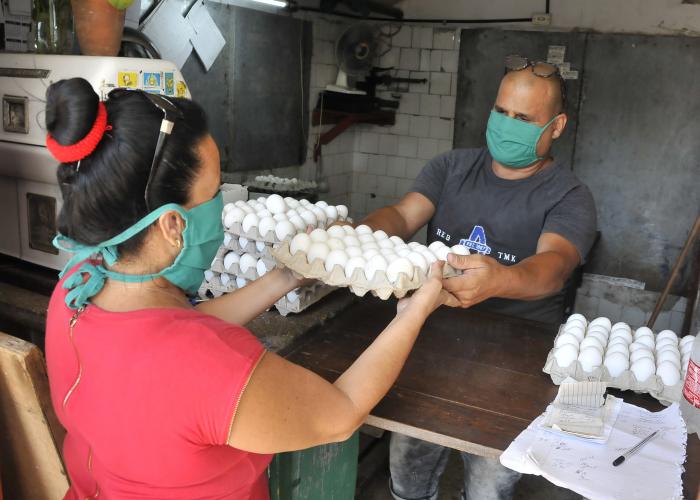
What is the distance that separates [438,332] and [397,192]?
3.88 m

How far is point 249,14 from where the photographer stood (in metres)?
4.36

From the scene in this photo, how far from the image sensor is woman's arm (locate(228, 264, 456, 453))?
115cm

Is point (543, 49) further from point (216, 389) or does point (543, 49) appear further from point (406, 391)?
point (216, 389)

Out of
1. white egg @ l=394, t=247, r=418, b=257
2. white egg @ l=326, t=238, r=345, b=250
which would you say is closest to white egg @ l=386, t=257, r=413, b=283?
white egg @ l=394, t=247, r=418, b=257

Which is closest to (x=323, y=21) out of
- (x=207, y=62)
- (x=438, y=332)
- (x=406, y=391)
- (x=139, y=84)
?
(x=207, y=62)

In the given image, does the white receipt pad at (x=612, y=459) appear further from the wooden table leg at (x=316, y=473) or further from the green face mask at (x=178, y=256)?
the green face mask at (x=178, y=256)

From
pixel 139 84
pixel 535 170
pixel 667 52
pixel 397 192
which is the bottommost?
pixel 397 192

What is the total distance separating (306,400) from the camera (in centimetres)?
122

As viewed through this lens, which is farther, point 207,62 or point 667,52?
point 667,52

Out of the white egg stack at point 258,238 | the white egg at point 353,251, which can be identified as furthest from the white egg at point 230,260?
the white egg at point 353,251

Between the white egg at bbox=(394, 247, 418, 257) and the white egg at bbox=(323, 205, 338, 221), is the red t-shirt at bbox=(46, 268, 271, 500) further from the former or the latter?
the white egg at bbox=(323, 205, 338, 221)

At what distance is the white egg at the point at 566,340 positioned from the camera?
1.86 meters

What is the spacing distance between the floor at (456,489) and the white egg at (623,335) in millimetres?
1589

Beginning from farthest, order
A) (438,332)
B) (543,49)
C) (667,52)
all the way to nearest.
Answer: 1. (543,49)
2. (667,52)
3. (438,332)
